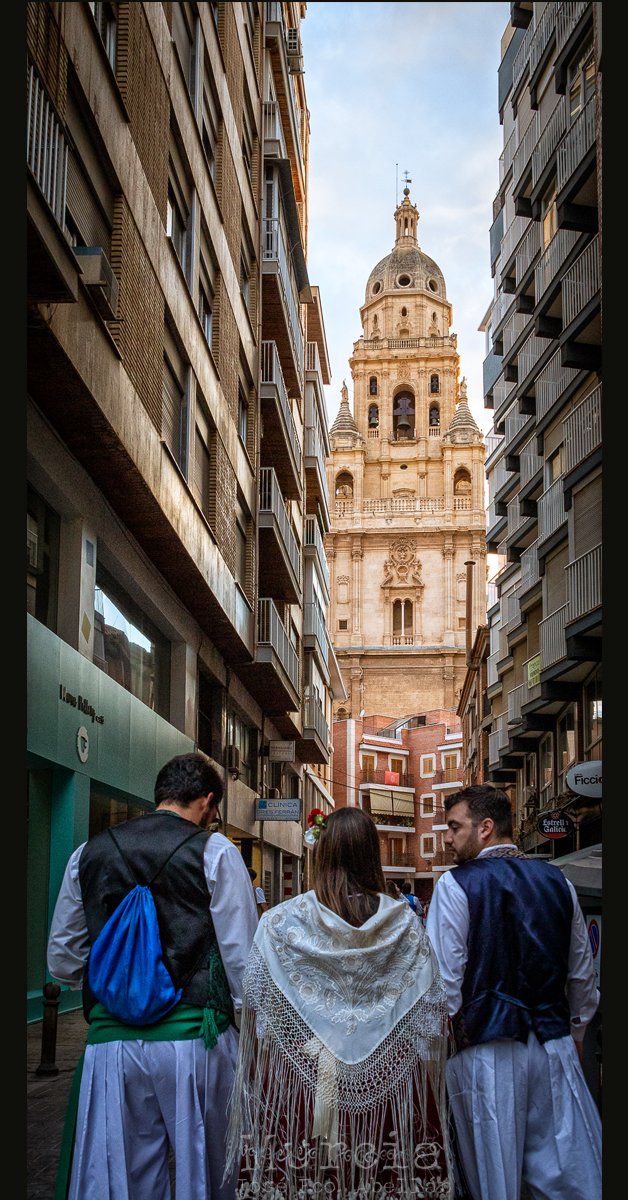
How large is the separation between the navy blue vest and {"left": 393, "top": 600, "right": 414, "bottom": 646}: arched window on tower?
249 ft

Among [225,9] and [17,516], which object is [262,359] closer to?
[225,9]

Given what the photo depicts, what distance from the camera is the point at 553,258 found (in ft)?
79.9

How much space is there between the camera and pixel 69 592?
11969 mm

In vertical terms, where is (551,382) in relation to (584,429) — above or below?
above

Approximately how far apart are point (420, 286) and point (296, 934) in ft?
286

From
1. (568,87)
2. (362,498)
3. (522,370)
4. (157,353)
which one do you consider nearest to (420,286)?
(362,498)

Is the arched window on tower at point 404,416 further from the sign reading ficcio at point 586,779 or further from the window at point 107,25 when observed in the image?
the window at point 107,25

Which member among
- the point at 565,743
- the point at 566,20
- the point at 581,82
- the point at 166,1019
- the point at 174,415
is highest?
the point at 566,20

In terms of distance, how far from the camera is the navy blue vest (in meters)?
4.54

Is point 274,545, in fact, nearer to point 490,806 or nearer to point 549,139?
point 549,139

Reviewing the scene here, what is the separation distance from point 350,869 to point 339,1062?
61 centimetres

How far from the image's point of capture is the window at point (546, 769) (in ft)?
93.8

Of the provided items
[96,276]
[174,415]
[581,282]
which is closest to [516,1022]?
[96,276]

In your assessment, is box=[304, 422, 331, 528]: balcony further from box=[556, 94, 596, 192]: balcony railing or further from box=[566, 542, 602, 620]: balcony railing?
box=[566, 542, 602, 620]: balcony railing
